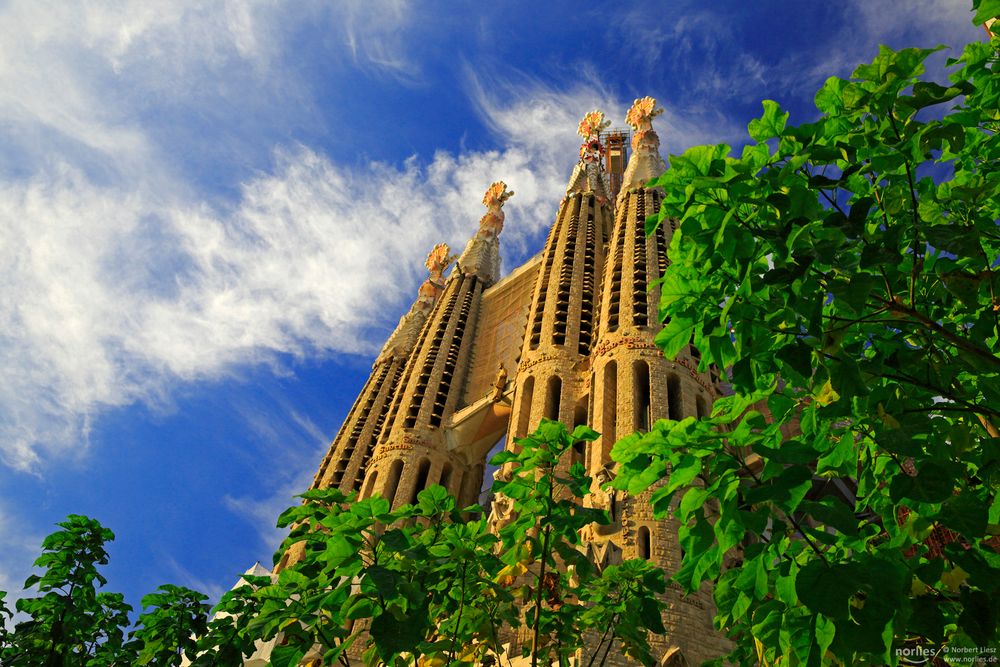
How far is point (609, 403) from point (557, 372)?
4.56 m

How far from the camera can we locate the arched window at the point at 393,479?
33.7m

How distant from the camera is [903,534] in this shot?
4641mm

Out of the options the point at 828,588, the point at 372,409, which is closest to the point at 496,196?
the point at 372,409

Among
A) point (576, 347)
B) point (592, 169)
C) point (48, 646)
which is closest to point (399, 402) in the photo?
point (576, 347)

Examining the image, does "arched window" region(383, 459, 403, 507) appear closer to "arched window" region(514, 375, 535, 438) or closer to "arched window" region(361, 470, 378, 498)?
"arched window" region(361, 470, 378, 498)

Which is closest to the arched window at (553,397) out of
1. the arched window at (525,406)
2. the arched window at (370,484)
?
the arched window at (525,406)

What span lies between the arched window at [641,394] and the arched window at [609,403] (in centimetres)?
83

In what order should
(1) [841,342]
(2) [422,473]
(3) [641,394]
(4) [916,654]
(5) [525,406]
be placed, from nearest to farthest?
(1) [841,342] → (4) [916,654] → (3) [641,394] → (5) [525,406] → (2) [422,473]

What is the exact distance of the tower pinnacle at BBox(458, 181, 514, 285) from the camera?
5225cm

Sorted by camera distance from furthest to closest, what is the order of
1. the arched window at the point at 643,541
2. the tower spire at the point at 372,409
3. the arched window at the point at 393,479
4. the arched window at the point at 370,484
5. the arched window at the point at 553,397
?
1. the tower spire at the point at 372,409
2. the arched window at the point at 370,484
3. the arched window at the point at 393,479
4. the arched window at the point at 553,397
5. the arched window at the point at 643,541

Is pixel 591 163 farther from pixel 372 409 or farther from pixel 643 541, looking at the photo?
pixel 643 541

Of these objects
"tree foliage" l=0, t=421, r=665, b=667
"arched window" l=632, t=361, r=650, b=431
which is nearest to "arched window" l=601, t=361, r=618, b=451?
"arched window" l=632, t=361, r=650, b=431

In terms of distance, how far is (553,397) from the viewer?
3042 centimetres

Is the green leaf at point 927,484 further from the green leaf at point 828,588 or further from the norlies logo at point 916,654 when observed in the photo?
the norlies logo at point 916,654
